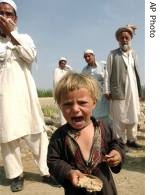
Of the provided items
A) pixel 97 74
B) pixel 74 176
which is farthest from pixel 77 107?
pixel 97 74

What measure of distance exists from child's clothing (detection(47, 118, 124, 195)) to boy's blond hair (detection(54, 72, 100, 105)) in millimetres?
171

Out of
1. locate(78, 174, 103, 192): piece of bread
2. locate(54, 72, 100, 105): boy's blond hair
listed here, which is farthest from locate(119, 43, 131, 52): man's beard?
locate(78, 174, 103, 192): piece of bread

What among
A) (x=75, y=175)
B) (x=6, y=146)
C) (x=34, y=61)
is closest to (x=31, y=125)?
(x=6, y=146)

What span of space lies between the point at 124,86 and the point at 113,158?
14.2 ft

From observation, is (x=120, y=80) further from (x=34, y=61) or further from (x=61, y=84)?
(x=61, y=84)

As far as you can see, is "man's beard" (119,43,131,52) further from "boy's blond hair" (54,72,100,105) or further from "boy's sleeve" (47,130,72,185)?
"boy's sleeve" (47,130,72,185)

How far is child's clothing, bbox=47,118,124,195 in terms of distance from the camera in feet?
6.89

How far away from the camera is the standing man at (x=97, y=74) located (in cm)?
690

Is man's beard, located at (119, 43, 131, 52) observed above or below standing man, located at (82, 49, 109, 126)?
above

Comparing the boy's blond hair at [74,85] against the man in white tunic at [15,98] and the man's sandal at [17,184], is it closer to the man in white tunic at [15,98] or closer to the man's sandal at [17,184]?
the man in white tunic at [15,98]

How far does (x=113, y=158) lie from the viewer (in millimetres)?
2051
